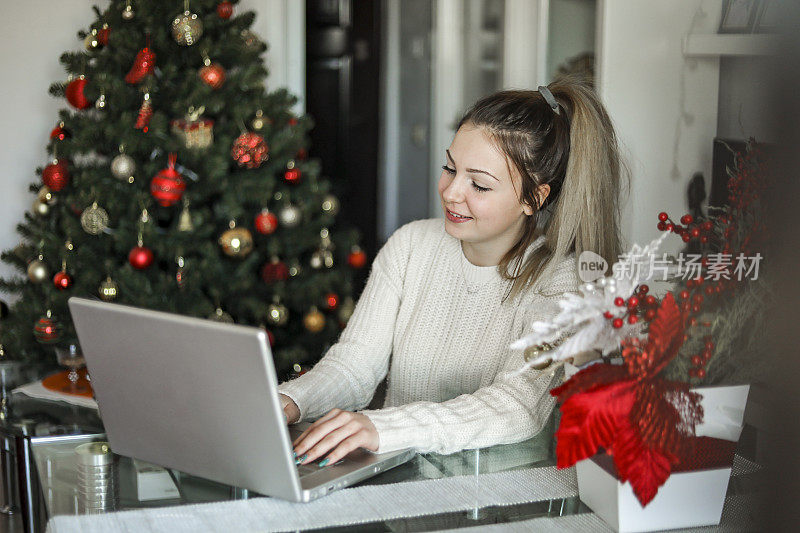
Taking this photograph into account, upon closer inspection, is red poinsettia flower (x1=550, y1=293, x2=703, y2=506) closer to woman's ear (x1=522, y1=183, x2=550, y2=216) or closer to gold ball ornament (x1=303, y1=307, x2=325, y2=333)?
woman's ear (x1=522, y1=183, x2=550, y2=216)

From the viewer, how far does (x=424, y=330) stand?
1.72m

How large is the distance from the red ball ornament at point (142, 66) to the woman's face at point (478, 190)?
110 centimetres

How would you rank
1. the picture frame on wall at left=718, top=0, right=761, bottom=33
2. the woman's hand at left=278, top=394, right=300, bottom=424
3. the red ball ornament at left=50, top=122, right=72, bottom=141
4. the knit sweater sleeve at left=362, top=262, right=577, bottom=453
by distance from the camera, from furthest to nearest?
the red ball ornament at left=50, top=122, right=72, bottom=141 < the picture frame on wall at left=718, top=0, right=761, bottom=33 < the woman's hand at left=278, top=394, right=300, bottom=424 < the knit sweater sleeve at left=362, top=262, right=577, bottom=453

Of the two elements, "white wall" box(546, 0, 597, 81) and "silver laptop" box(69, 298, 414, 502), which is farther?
"white wall" box(546, 0, 597, 81)

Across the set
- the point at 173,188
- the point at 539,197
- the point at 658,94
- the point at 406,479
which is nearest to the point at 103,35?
the point at 173,188

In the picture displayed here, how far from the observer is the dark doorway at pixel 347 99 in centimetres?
386

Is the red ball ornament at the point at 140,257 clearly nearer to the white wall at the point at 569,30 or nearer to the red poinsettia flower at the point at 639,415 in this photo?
the white wall at the point at 569,30

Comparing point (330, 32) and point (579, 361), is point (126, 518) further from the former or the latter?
point (330, 32)

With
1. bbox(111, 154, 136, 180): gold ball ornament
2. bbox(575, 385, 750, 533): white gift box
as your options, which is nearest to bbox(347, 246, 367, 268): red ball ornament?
bbox(111, 154, 136, 180): gold ball ornament

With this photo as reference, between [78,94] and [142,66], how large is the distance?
0.77 ft

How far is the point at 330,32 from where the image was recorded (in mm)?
3869

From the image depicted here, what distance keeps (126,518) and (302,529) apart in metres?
0.20

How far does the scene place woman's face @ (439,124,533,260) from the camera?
159 cm

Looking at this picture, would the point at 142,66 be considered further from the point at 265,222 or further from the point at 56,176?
the point at 265,222
